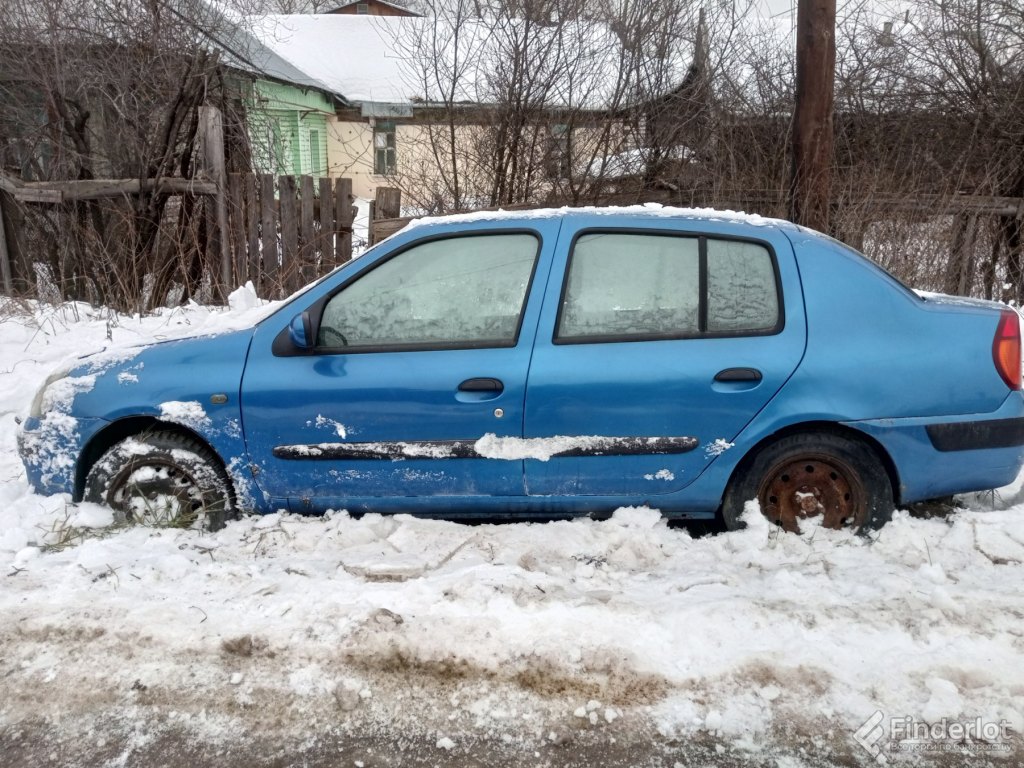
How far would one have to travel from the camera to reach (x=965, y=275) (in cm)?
835

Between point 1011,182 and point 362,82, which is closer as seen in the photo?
point 1011,182

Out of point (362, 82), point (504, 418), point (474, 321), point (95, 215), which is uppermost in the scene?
point (362, 82)

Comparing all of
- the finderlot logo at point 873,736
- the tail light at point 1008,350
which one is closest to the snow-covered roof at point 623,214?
the tail light at point 1008,350

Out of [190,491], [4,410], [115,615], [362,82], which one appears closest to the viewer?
[115,615]

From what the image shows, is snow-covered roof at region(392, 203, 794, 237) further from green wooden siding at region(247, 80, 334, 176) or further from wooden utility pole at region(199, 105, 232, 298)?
Result: green wooden siding at region(247, 80, 334, 176)

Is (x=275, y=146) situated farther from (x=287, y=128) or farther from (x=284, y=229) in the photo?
(x=287, y=128)

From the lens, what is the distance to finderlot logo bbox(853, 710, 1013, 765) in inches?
97.1

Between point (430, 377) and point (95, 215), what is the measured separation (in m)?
6.65

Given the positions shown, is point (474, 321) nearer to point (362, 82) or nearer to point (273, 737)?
point (273, 737)

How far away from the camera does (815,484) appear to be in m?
3.62

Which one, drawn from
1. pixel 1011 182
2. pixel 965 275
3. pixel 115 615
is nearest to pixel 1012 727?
pixel 115 615

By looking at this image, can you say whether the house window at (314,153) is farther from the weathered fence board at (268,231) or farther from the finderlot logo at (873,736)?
the finderlot logo at (873,736)

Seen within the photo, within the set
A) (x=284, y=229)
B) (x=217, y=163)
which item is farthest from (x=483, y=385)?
(x=217, y=163)

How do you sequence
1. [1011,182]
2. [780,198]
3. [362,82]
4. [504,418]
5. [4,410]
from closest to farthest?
[504,418] < [4,410] < [780,198] < [1011,182] < [362,82]
